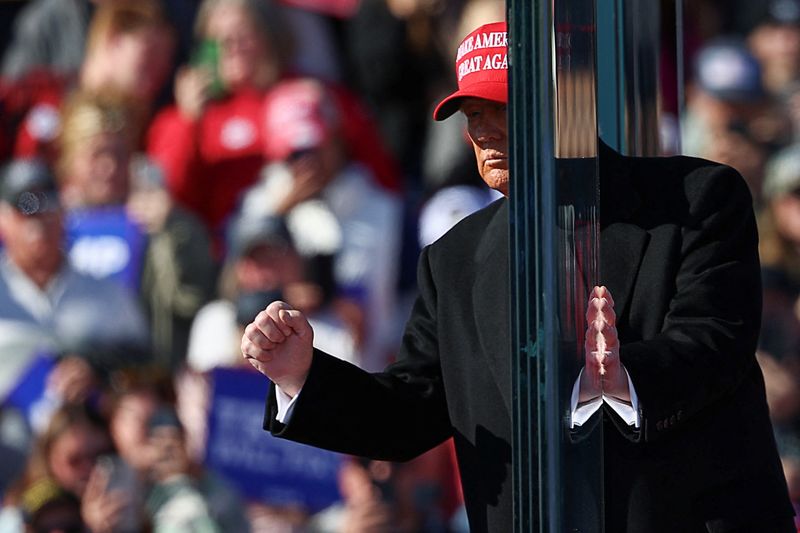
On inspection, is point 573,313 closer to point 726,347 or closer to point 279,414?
point 726,347

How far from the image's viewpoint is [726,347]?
2.17 metres

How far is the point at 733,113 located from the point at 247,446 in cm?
208

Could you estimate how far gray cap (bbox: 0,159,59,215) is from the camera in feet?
20.0

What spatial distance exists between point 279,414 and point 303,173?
3435 mm

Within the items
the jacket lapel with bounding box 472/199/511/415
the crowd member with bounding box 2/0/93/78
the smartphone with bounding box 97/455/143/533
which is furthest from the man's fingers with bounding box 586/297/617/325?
the crowd member with bounding box 2/0/93/78

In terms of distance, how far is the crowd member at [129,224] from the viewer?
19.4ft

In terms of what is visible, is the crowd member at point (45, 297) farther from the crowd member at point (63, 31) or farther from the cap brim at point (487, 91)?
the cap brim at point (487, 91)

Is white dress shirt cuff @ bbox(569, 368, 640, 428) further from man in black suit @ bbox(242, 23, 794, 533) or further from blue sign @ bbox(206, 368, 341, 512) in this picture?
blue sign @ bbox(206, 368, 341, 512)

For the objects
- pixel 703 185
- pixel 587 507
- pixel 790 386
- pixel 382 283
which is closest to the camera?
pixel 587 507

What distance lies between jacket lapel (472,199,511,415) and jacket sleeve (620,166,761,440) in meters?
0.24

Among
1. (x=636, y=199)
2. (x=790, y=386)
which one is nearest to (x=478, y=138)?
(x=636, y=199)

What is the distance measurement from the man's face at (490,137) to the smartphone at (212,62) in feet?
12.2

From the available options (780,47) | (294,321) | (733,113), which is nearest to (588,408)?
(294,321)

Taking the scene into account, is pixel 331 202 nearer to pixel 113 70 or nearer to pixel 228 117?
pixel 228 117
